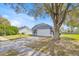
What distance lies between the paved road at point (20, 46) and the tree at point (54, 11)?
205mm

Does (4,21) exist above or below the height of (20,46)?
above

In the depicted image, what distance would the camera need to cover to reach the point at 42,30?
1.56 meters

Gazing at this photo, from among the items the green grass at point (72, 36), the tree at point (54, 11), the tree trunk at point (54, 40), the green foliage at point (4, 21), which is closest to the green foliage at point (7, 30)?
the green foliage at point (4, 21)

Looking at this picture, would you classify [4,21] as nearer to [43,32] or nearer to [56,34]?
[43,32]

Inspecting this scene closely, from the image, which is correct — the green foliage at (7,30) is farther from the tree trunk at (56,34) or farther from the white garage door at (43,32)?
the tree trunk at (56,34)

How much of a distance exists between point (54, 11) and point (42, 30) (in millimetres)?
200

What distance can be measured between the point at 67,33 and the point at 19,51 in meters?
0.45

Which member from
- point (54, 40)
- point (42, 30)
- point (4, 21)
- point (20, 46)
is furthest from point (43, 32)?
point (4, 21)

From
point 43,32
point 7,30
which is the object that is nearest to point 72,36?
point 43,32

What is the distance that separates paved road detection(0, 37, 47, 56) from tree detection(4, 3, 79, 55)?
20 cm

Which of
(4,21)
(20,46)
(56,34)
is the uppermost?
(4,21)

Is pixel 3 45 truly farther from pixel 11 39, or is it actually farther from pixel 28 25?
pixel 28 25

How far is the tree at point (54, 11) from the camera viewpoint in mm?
1559

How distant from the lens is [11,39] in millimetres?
1561
